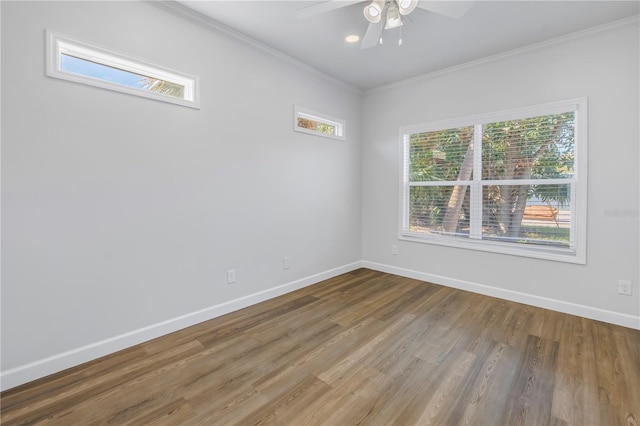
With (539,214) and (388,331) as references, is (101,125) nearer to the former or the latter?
(388,331)

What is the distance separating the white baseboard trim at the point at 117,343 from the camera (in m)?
1.87

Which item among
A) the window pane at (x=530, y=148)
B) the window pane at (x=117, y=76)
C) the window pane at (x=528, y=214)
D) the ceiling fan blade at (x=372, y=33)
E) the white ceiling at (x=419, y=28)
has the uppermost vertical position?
the white ceiling at (x=419, y=28)

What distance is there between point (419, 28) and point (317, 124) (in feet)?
5.30

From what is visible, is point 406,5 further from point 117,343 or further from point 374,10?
point 117,343

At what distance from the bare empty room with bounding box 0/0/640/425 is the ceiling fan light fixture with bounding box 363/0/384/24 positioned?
2 centimetres

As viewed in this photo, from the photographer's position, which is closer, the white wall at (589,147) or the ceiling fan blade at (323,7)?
the ceiling fan blade at (323,7)

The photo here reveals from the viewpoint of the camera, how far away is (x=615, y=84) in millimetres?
2705

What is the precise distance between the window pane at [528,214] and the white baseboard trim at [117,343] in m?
2.65

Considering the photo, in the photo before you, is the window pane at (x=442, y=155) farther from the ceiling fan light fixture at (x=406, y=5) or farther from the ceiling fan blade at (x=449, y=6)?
the ceiling fan light fixture at (x=406, y=5)

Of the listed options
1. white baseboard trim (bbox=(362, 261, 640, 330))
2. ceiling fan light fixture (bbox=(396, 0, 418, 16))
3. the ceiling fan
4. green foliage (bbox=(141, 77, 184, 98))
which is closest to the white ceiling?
the ceiling fan

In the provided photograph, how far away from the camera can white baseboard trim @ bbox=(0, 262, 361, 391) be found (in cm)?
187

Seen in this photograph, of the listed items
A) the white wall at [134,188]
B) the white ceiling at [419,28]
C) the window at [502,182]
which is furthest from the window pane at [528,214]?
the white wall at [134,188]

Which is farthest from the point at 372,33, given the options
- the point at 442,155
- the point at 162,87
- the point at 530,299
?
the point at 530,299

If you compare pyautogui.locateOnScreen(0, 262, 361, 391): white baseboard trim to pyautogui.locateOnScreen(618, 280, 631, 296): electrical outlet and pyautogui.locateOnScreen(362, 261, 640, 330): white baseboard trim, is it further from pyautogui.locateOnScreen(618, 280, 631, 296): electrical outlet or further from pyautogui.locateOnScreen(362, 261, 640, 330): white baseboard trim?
pyautogui.locateOnScreen(618, 280, 631, 296): electrical outlet
